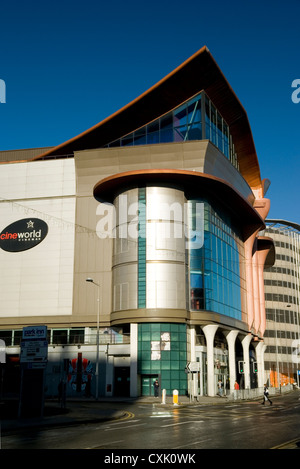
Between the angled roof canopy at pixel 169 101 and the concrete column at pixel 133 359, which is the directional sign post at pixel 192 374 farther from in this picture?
the angled roof canopy at pixel 169 101

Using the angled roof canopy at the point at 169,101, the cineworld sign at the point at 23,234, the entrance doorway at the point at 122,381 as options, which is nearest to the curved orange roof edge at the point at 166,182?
the cineworld sign at the point at 23,234

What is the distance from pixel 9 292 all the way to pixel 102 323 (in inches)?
465

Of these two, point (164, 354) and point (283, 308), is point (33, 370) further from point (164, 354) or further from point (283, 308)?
point (283, 308)

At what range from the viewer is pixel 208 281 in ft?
174

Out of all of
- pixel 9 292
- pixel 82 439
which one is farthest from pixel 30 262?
pixel 82 439

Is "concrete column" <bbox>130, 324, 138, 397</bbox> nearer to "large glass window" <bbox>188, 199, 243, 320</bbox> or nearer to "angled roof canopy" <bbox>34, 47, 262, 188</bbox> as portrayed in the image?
"large glass window" <bbox>188, 199, 243, 320</bbox>

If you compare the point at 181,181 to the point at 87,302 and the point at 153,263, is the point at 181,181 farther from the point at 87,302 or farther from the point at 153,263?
the point at 87,302

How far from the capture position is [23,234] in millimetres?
57188

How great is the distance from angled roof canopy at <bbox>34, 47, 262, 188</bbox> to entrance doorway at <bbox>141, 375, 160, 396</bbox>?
28.8 m

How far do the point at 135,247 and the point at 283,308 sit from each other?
75288 millimetres

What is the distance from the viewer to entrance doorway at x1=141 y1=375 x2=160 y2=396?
47844 millimetres

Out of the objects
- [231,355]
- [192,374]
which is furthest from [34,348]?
[231,355]

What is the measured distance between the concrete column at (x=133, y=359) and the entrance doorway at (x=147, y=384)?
3.18 feet

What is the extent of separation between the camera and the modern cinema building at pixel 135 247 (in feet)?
163
